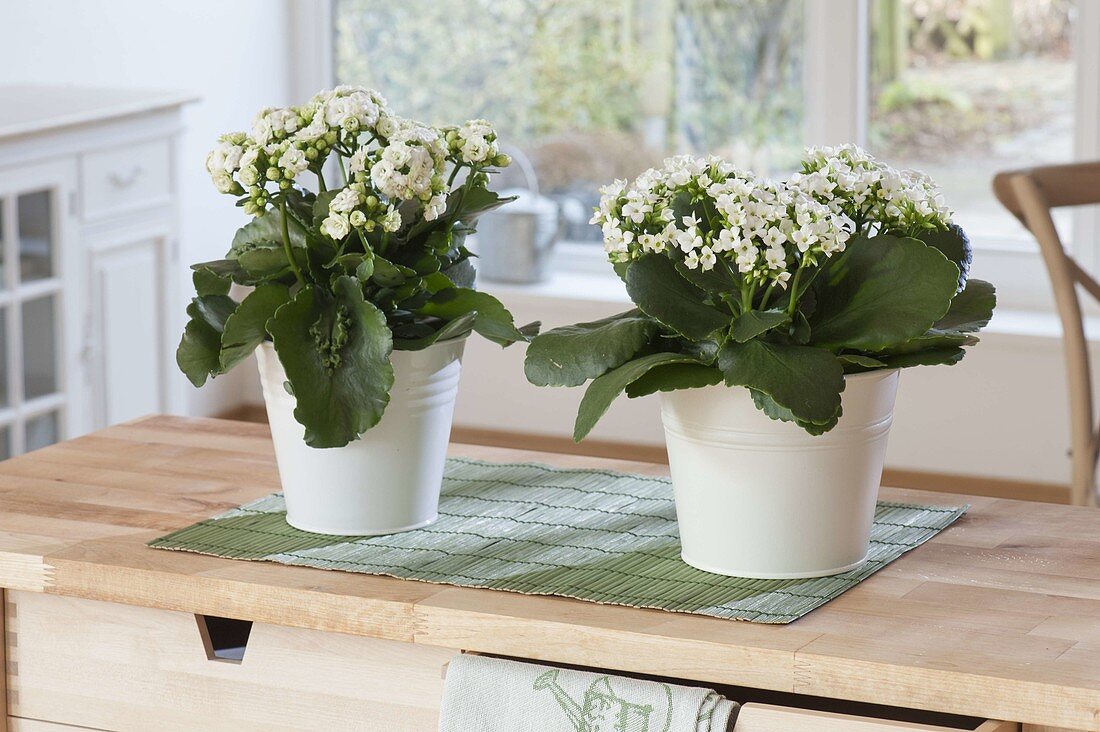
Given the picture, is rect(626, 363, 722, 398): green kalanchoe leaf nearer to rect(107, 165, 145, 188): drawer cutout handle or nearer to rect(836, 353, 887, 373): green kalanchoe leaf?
rect(836, 353, 887, 373): green kalanchoe leaf

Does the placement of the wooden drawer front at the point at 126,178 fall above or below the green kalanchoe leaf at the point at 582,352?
above

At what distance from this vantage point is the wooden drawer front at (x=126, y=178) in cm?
299

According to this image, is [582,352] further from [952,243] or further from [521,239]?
[521,239]

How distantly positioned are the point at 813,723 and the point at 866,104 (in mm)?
3165

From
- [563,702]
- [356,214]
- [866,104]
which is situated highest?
[866,104]

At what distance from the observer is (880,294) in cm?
111

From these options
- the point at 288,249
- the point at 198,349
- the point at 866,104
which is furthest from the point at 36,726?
the point at 866,104

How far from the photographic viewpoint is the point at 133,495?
55.3 inches

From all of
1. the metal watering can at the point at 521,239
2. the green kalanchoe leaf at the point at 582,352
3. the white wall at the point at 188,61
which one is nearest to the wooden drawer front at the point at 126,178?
the white wall at the point at 188,61

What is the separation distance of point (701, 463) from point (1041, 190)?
114 cm

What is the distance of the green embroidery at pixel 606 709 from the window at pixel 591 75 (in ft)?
10.4

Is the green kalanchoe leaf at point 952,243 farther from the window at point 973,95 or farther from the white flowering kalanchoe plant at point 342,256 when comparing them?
the window at point 973,95

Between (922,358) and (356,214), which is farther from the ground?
(356,214)

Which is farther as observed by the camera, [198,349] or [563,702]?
[198,349]
